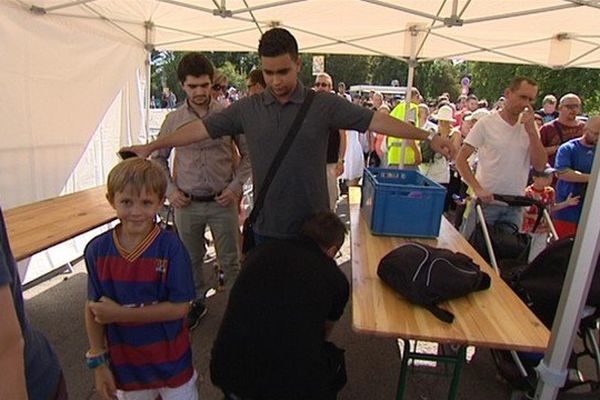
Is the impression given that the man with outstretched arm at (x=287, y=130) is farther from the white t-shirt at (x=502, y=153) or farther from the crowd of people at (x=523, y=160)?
the white t-shirt at (x=502, y=153)

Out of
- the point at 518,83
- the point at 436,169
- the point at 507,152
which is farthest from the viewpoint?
the point at 436,169

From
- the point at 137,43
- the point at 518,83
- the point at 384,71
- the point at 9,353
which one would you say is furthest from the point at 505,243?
the point at 384,71

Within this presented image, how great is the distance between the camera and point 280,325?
147 cm

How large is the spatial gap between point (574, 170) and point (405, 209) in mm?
2295

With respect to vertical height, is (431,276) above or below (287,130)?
below

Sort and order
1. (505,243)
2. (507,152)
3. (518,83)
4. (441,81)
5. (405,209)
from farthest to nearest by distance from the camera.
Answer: (441,81) → (507,152) → (518,83) → (505,243) → (405,209)

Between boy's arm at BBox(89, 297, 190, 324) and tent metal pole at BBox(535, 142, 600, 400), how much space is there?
1.17m

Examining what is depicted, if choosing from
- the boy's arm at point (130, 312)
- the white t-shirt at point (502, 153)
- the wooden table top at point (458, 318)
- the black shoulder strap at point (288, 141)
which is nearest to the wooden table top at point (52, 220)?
the boy's arm at point (130, 312)

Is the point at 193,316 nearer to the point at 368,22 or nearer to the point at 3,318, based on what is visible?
the point at 3,318

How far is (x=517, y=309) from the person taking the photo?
5.60 feet

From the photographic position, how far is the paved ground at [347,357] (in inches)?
98.3

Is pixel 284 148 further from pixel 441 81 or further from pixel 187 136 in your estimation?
pixel 441 81

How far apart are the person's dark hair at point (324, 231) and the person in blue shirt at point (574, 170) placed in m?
2.94

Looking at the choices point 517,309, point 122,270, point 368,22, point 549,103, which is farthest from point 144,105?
point 549,103
